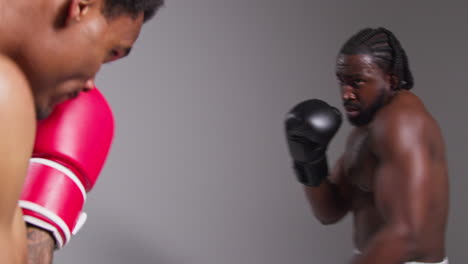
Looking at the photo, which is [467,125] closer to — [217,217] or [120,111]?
[217,217]

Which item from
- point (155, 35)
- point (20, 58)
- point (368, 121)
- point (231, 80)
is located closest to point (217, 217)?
point (231, 80)

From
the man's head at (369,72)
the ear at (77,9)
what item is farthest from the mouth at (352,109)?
the ear at (77,9)

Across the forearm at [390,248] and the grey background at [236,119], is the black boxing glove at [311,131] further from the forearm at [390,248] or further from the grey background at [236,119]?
the grey background at [236,119]

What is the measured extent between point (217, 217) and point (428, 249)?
3.91ft

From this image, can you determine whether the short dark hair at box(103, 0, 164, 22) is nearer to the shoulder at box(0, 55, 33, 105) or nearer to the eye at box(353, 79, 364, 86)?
the shoulder at box(0, 55, 33, 105)

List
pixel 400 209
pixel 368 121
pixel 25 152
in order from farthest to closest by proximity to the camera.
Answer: pixel 368 121, pixel 400 209, pixel 25 152

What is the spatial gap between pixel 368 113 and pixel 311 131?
0.18 metres

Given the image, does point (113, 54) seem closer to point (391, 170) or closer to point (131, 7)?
point (131, 7)

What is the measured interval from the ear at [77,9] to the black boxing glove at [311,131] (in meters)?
0.98

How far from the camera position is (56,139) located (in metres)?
→ 0.97

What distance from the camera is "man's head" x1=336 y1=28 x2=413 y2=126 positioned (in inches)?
62.0

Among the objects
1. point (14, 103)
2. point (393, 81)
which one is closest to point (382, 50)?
point (393, 81)

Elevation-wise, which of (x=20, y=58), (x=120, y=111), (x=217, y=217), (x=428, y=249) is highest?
(x=20, y=58)

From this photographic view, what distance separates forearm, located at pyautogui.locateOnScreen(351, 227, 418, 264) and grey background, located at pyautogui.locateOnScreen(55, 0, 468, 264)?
44.4 inches
